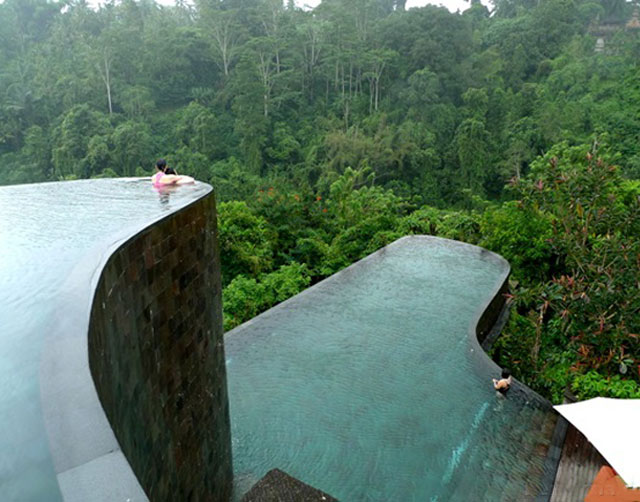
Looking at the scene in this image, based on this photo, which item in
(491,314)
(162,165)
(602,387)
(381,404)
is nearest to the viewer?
(162,165)

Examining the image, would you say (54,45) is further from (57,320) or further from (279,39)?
(57,320)

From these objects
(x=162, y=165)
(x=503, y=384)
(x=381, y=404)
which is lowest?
(x=381, y=404)

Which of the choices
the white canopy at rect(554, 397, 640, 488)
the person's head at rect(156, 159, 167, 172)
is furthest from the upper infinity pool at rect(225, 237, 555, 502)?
the person's head at rect(156, 159, 167, 172)

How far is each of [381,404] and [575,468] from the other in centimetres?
173

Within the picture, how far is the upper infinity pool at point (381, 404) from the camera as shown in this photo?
402 cm

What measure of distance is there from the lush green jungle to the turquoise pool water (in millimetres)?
4893

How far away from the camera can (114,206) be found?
337cm

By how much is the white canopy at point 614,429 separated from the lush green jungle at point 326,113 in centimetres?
475

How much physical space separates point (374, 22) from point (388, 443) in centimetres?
2802

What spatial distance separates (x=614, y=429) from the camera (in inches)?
158

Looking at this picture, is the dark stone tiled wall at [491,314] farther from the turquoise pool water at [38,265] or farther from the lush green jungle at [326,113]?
the turquoise pool water at [38,265]

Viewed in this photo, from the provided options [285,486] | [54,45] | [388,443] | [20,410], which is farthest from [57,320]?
[54,45]

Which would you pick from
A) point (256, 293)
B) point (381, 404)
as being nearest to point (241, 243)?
point (256, 293)

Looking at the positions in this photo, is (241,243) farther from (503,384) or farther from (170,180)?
(503,384)
